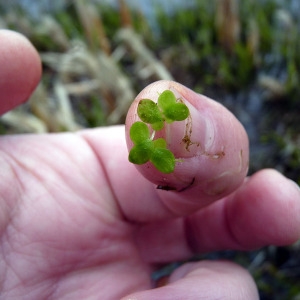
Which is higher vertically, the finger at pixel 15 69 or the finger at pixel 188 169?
the finger at pixel 15 69

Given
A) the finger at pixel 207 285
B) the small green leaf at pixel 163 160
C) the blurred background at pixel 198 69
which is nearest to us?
the small green leaf at pixel 163 160

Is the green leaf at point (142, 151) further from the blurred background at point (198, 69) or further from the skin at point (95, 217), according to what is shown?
the blurred background at point (198, 69)

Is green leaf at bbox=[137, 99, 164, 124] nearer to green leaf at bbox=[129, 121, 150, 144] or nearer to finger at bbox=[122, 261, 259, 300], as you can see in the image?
green leaf at bbox=[129, 121, 150, 144]

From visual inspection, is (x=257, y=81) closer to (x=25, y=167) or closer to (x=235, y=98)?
(x=235, y=98)

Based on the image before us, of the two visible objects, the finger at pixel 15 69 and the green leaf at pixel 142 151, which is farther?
the finger at pixel 15 69

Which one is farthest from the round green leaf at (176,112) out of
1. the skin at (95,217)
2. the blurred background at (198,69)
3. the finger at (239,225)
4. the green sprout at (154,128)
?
the blurred background at (198,69)

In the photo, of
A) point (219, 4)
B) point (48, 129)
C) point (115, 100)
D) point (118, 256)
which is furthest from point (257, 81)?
point (118, 256)

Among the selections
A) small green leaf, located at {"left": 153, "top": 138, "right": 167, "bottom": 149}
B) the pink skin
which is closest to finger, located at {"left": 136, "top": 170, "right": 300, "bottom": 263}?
the pink skin
